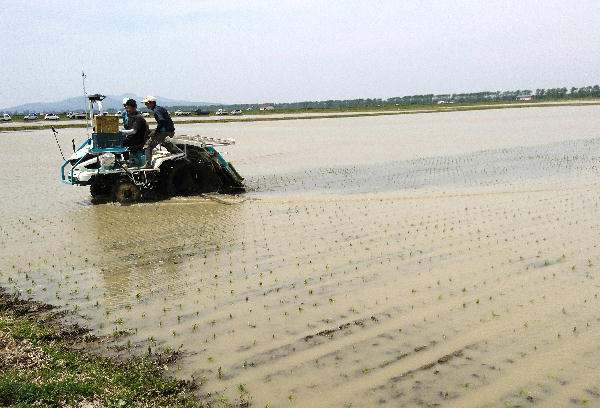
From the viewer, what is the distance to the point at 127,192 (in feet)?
51.3

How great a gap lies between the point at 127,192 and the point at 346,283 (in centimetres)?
921

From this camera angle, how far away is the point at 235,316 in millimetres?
7398

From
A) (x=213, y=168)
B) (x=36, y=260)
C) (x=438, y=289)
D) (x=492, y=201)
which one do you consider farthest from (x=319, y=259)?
(x=213, y=168)

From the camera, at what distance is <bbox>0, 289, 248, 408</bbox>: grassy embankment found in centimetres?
511

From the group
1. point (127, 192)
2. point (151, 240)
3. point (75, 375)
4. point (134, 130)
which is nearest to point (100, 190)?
point (127, 192)

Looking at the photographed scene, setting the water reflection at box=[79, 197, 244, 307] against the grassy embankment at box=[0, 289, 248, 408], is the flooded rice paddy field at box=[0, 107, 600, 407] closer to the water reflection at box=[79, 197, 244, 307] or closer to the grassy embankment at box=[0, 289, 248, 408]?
the water reflection at box=[79, 197, 244, 307]

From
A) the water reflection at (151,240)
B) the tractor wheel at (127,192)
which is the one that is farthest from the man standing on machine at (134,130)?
Result: the water reflection at (151,240)

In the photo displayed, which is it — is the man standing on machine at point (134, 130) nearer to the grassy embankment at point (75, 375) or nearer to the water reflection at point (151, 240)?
the water reflection at point (151, 240)

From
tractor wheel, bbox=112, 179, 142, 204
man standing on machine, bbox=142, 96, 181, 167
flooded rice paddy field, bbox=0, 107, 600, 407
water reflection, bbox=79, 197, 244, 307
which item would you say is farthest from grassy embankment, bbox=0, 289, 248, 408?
man standing on machine, bbox=142, 96, 181, 167

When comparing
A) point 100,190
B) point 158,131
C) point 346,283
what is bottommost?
point 346,283

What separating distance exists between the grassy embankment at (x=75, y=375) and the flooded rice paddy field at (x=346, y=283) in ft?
1.03

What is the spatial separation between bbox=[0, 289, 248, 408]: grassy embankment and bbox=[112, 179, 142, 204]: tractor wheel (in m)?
8.74

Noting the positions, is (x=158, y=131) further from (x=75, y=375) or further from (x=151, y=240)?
(x=75, y=375)

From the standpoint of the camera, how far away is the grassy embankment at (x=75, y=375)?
201 inches
